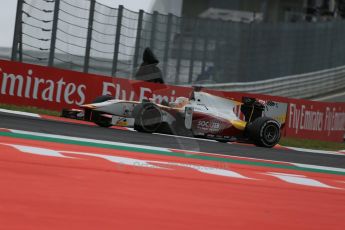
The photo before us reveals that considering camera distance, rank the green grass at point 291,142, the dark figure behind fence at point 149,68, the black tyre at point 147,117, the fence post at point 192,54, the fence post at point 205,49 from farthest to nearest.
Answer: the fence post at point 205,49 < the fence post at point 192,54 < the green grass at point 291,142 < the dark figure behind fence at point 149,68 < the black tyre at point 147,117

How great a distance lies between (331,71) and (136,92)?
876 centimetres

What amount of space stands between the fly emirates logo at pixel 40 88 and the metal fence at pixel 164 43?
0.48 meters

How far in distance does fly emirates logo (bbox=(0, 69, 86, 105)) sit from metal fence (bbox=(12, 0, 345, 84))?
48 cm

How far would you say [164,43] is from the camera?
1350 cm

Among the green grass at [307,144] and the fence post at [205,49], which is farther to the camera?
the fence post at [205,49]

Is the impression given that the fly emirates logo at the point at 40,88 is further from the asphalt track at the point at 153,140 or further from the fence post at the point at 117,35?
the asphalt track at the point at 153,140

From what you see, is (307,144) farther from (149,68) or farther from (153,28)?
(153,28)

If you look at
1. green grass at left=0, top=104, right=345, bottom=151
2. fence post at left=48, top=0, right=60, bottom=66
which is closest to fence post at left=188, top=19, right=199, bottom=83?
green grass at left=0, top=104, right=345, bottom=151

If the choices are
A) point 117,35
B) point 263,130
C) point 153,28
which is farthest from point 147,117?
point 153,28

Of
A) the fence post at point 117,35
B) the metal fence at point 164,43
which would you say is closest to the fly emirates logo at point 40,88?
the metal fence at point 164,43

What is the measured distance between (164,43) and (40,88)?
3.14 metres

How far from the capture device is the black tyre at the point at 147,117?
887cm

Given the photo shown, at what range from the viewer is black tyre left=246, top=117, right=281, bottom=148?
30.6ft

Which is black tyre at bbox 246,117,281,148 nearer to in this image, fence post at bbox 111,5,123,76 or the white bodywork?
the white bodywork
